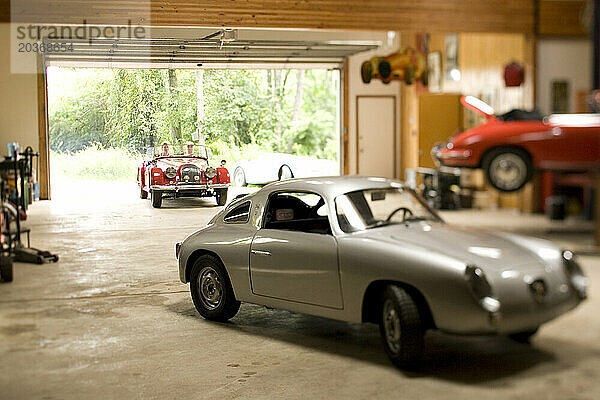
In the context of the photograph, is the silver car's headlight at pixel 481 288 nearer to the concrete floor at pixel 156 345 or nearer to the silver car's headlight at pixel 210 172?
the concrete floor at pixel 156 345

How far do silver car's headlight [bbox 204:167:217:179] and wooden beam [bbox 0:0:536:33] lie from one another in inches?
20.7

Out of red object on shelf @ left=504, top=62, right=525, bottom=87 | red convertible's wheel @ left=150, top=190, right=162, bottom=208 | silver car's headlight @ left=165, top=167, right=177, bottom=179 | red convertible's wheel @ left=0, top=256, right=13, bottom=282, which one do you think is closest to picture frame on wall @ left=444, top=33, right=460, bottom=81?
red object on shelf @ left=504, top=62, right=525, bottom=87

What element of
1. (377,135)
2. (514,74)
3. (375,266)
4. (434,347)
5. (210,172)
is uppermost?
(514,74)

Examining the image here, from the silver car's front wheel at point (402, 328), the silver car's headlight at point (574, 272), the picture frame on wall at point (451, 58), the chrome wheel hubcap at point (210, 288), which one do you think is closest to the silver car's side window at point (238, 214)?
the chrome wheel hubcap at point (210, 288)

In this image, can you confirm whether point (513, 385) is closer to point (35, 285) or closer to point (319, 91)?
point (319, 91)

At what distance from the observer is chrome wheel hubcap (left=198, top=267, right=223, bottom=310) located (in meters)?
3.34

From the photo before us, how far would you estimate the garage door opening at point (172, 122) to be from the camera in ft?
8.83

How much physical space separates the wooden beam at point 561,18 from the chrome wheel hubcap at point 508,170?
445 mm

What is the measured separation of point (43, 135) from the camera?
105 inches

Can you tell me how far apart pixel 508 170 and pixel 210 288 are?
5.46ft

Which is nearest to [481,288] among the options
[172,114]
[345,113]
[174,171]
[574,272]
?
[574,272]

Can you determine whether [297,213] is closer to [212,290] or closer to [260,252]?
[260,252]

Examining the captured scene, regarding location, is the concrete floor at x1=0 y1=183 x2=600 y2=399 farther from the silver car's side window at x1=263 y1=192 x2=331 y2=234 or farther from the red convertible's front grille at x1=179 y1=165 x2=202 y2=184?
the silver car's side window at x1=263 y1=192 x2=331 y2=234

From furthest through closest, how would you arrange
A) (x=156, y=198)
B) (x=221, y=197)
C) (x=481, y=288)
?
(x=221, y=197)
(x=156, y=198)
(x=481, y=288)
